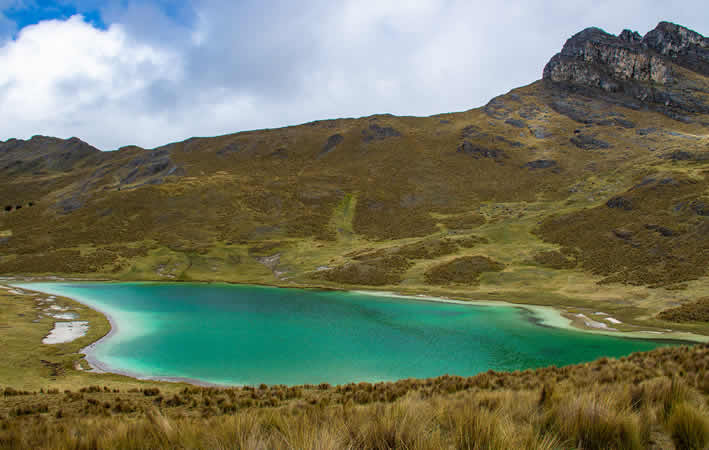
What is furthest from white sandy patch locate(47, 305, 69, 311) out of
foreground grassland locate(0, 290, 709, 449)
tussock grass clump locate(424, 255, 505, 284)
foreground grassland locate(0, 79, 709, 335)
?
tussock grass clump locate(424, 255, 505, 284)

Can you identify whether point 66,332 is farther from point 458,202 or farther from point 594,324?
point 458,202

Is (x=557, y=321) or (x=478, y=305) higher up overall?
(x=478, y=305)


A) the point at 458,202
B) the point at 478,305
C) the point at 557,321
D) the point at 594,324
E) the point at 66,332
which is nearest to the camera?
the point at 66,332

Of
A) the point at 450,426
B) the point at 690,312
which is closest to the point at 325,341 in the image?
the point at 450,426

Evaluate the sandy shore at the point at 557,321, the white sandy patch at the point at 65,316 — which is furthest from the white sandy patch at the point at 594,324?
the white sandy patch at the point at 65,316

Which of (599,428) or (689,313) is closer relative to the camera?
(599,428)

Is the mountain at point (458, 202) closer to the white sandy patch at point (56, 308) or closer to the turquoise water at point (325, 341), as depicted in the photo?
the turquoise water at point (325, 341)

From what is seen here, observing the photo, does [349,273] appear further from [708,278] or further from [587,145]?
[587,145]

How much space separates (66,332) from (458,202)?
339 feet

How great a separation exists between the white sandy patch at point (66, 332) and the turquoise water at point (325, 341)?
267 cm

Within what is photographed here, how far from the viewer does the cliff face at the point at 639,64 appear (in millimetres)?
165750

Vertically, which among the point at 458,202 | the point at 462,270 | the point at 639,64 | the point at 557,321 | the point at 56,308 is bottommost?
the point at 557,321

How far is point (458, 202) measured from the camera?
118812mm

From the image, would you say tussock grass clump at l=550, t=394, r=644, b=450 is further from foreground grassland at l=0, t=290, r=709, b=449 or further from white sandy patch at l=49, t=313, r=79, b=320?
white sandy patch at l=49, t=313, r=79, b=320
